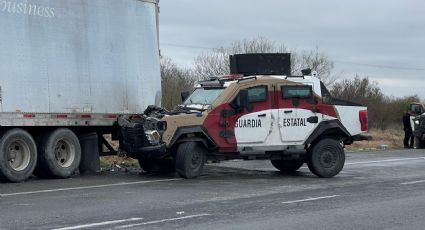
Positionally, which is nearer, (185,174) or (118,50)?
(185,174)

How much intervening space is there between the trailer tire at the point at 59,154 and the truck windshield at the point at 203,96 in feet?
8.73

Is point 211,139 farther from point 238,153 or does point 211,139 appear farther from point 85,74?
point 85,74

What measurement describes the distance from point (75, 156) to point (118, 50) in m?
2.58

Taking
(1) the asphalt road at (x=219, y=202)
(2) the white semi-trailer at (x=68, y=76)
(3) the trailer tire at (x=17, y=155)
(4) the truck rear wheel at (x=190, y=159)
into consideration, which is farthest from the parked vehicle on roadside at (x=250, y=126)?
(3) the trailer tire at (x=17, y=155)

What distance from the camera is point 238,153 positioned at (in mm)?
13812

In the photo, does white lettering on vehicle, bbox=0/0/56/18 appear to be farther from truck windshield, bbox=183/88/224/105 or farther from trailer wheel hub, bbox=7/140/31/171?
truck windshield, bbox=183/88/224/105

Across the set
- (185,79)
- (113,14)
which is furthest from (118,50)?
(185,79)

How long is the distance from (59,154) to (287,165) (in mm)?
5440

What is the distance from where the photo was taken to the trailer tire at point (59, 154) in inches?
530

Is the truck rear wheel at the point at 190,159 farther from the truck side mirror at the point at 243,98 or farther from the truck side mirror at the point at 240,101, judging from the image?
the truck side mirror at the point at 243,98

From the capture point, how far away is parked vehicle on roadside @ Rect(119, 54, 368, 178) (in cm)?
1337

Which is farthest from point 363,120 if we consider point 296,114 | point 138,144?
point 138,144

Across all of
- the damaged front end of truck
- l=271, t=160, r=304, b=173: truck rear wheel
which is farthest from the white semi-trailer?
l=271, t=160, r=304, b=173: truck rear wheel

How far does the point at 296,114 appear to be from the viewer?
46.4ft
